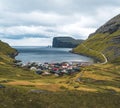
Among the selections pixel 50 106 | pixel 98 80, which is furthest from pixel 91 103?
pixel 98 80

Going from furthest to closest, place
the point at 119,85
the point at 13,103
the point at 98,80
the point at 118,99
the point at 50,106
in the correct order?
the point at 98,80 < the point at 119,85 < the point at 118,99 < the point at 50,106 < the point at 13,103

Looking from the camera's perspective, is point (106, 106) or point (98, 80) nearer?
point (106, 106)

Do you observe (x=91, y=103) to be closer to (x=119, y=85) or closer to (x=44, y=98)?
(x=44, y=98)

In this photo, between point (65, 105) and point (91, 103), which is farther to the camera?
point (91, 103)

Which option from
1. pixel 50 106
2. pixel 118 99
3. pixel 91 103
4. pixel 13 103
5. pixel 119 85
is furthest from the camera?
pixel 119 85

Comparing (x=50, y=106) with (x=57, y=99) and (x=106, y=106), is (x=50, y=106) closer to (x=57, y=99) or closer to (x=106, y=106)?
(x=57, y=99)

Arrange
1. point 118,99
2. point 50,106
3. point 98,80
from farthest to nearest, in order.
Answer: point 98,80, point 118,99, point 50,106

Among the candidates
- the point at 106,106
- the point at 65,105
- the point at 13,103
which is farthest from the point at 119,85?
the point at 13,103

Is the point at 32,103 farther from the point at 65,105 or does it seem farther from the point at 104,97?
the point at 104,97

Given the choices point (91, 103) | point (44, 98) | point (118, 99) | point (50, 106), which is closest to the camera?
point (50, 106)
